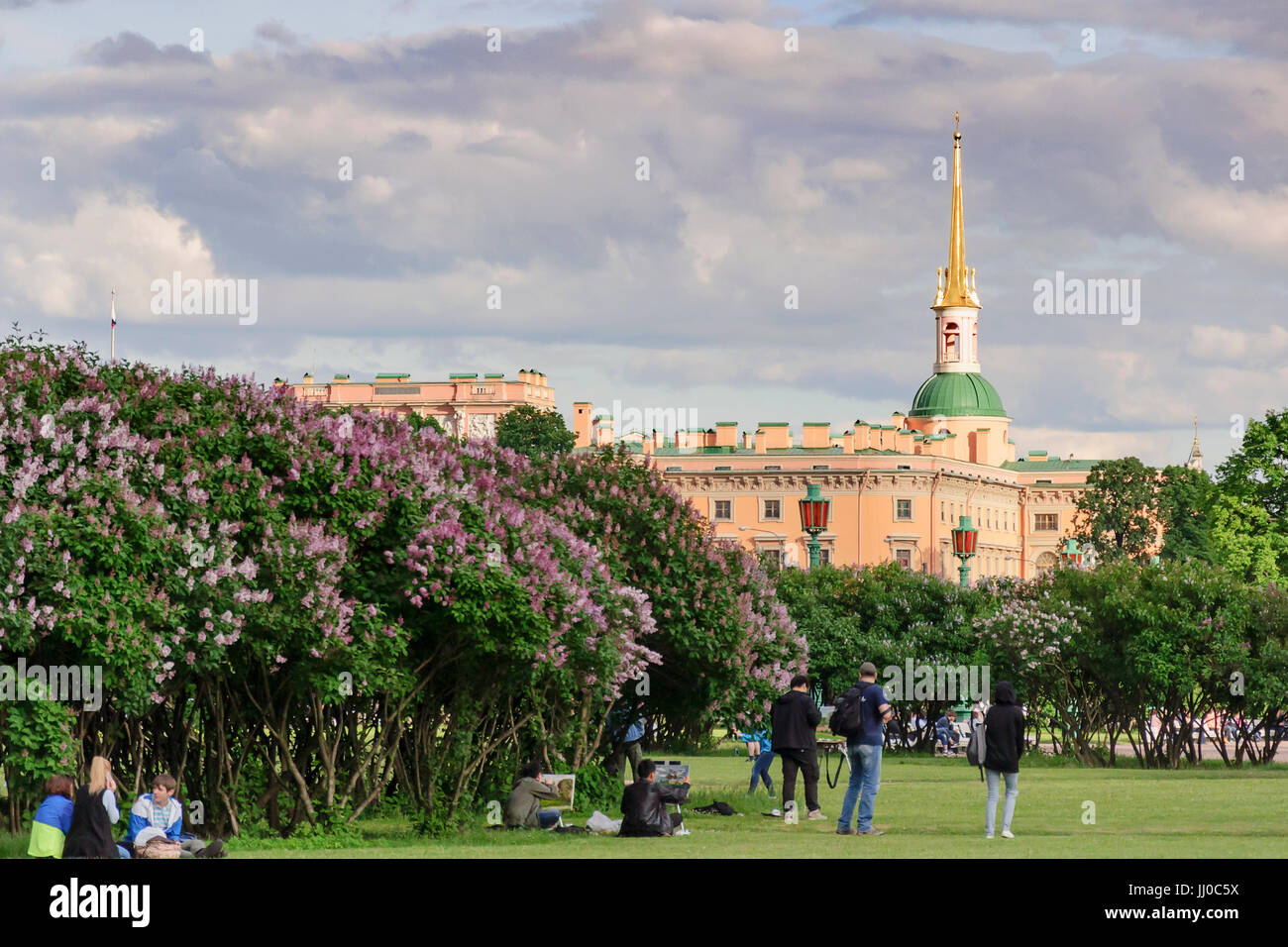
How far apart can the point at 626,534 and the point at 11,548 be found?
411 inches

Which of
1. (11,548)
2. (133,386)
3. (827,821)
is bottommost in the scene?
(827,821)

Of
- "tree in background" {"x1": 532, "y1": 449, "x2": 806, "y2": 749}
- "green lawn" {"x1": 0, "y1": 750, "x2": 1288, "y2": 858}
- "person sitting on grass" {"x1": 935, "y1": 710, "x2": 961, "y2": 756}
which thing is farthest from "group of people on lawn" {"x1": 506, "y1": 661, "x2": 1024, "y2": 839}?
"person sitting on grass" {"x1": 935, "y1": 710, "x2": 961, "y2": 756}

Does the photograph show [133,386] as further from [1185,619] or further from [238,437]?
[1185,619]

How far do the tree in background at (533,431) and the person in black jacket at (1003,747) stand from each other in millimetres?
105878

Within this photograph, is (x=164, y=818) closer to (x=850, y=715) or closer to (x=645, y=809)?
(x=645, y=809)

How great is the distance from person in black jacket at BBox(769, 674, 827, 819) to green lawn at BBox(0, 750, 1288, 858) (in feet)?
1.95

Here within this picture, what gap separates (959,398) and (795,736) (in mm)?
138223

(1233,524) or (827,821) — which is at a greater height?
(1233,524)

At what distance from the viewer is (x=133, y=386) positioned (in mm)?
20781

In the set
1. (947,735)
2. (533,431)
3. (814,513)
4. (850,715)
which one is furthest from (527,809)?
(533,431)

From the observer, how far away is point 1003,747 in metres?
20.7
